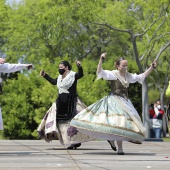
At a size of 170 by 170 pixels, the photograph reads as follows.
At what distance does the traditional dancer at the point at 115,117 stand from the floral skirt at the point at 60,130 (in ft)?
5.08

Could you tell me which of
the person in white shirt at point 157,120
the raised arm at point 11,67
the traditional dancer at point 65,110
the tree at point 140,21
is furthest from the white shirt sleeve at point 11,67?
the tree at point 140,21

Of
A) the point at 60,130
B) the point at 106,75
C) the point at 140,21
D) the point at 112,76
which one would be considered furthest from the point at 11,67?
the point at 140,21

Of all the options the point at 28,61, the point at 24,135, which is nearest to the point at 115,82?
the point at 24,135

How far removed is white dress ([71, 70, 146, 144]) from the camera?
49.1 feet

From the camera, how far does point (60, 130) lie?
56.5ft

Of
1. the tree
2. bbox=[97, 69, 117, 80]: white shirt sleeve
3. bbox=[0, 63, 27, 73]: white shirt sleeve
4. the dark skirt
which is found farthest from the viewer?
the tree

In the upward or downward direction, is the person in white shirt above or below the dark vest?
below

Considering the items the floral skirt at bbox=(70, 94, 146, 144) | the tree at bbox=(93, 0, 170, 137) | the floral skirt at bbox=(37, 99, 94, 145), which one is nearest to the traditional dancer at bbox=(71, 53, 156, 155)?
the floral skirt at bbox=(70, 94, 146, 144)

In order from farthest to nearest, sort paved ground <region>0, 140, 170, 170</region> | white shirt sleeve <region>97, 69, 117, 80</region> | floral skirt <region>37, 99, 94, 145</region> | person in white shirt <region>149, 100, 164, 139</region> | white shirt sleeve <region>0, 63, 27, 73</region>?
1. person in white shirt <region>149, 100, 164, 139</region>
2. floral skirt <region>37, 99, 94, 145</region>
3. white shirt sleeve <region>97, 69, 117, 80</region>
4. white shirt sleeve <region>0, 63, 27, 73</region>
5. paved ground <region>0, 140, 170, 170</region>

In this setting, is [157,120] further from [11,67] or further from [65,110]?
[11,67]

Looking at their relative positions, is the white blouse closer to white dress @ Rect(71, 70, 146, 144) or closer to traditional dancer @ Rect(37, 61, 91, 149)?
white dress @ Rect(71, 70, 146, 144)

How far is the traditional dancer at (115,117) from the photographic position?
49.1 ft

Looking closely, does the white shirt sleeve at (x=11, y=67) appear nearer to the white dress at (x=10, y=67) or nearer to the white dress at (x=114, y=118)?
the white dress at (x=10, y=67)

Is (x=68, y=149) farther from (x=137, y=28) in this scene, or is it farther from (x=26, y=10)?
(x=26, y=10)
